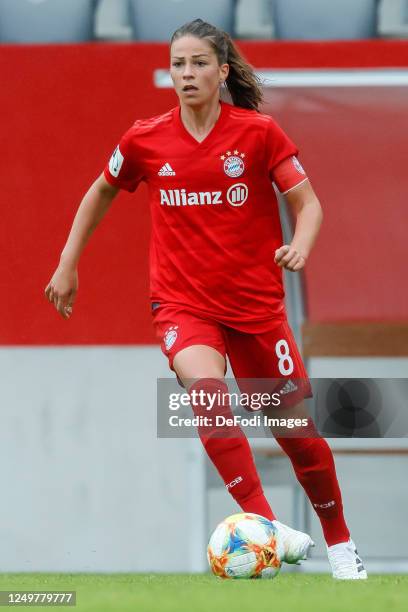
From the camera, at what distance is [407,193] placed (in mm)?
6617

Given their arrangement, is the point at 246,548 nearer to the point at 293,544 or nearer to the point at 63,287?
the point at 293,544

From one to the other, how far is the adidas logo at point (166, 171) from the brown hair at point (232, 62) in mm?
371

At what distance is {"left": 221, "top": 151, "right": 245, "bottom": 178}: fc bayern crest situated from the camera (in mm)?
4828

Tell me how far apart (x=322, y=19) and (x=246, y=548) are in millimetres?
3161

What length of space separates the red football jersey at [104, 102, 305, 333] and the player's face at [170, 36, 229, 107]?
5.5 inches

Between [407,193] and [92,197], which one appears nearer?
[92,197]

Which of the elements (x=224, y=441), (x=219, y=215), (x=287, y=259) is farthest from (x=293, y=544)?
(x=219, y=215)

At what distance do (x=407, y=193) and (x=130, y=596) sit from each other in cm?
294

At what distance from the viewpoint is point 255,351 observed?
16.0 ft

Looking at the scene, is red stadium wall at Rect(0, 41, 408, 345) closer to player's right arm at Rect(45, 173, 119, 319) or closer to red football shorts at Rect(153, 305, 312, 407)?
player's right arm at Rect(45, 173, 119, 319)

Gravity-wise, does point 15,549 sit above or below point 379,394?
below

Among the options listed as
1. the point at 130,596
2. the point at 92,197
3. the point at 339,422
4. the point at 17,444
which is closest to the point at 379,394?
the point at 339,422

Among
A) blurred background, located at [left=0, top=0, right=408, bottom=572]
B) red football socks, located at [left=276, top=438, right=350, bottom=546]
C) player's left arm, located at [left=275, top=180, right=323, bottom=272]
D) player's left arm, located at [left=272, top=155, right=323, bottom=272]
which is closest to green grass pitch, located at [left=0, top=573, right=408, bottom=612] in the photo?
red football socks, located at [left=276, top=438, right=350, bottom=546]

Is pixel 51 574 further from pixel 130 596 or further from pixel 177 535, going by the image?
pixel 130 596
